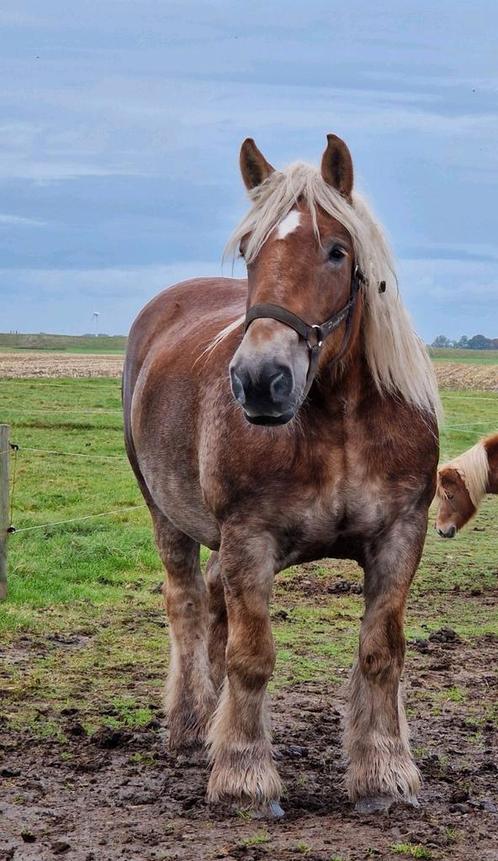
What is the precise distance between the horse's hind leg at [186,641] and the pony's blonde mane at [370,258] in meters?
1.62

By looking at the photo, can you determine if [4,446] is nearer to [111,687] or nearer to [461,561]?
[111,687]

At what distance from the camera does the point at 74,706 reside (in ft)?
18.2

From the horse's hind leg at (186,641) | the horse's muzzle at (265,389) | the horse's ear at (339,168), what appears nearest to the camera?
the horse's muzzle at (265,389)

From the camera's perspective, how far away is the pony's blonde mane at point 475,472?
1090 centimetres

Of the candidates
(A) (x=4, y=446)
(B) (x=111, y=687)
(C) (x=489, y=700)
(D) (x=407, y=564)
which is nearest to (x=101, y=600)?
(A) (x=4, y=446)

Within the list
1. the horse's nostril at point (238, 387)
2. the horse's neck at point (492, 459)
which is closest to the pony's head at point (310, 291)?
the horse's nostril at point (238, 387)

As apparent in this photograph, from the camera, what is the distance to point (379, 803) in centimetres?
405

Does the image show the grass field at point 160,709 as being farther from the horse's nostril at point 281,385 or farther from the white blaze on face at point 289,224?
the white blaze on face at point 289,224

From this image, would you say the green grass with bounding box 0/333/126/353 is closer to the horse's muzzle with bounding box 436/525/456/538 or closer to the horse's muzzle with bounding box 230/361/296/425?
the horse's muzzle with bounding box 436/525/456/538

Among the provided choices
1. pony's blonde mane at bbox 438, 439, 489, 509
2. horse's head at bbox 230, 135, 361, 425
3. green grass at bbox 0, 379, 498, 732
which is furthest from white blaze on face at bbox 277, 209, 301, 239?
pony's blonde mane at bbox 438, 439, 489, 509

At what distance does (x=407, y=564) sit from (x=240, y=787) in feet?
3.36

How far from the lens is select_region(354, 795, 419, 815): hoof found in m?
4.04

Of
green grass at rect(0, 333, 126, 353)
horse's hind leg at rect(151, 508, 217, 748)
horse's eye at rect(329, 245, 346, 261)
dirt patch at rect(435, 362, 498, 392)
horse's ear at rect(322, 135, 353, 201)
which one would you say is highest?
green grass at rect(0, 333, 126, 353)

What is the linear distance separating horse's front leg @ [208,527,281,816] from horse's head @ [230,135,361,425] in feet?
2.14
